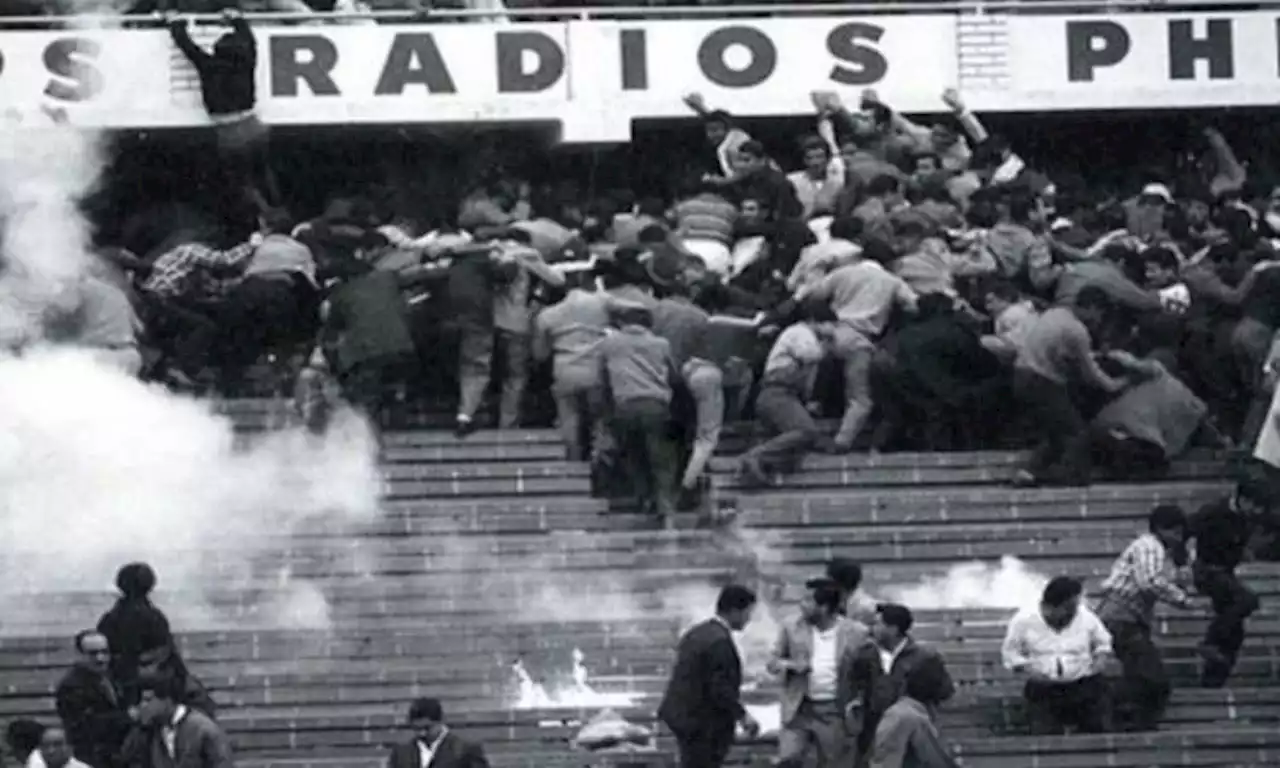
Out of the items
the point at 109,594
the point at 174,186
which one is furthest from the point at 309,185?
the point at 109,594

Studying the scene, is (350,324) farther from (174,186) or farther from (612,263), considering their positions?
(174,186)

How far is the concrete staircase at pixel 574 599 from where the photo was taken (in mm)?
28047

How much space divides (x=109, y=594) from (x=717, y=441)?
3.85m

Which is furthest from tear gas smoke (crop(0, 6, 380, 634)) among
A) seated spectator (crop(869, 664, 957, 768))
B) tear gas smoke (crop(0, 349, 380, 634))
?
seated spectator (crop(869, 664, 957, 768))

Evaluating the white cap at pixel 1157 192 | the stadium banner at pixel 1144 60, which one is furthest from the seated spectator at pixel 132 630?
the stadium banner at pixel 1144 60

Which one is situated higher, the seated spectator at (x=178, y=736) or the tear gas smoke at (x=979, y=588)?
the tear gas smoke at (x=979, y=588)

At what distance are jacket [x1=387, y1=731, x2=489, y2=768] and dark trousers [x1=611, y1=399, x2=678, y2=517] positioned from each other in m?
5.56

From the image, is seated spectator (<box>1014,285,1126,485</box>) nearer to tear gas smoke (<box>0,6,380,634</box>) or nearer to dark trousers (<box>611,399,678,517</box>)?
dark trousers (<box>611,399,678,517</box>)

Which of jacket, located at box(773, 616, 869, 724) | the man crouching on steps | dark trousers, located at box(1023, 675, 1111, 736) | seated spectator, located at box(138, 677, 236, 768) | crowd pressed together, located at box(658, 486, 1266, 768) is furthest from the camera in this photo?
the man crouching on steps

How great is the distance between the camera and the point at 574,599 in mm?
30438

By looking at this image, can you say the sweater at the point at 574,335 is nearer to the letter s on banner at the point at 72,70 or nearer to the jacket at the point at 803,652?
the letter s on banner at the point at 72,70

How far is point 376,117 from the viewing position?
36688mm

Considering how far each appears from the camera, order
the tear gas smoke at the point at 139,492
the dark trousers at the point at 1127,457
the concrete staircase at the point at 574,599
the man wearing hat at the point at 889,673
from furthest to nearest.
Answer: the dark trousers at the point at 1127,457, the tear gas smoke at the point at 139,492, the concrete staircase at the point at 574,599, the man wearing hat at the point at 889,673

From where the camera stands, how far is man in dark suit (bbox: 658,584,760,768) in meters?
26.5
